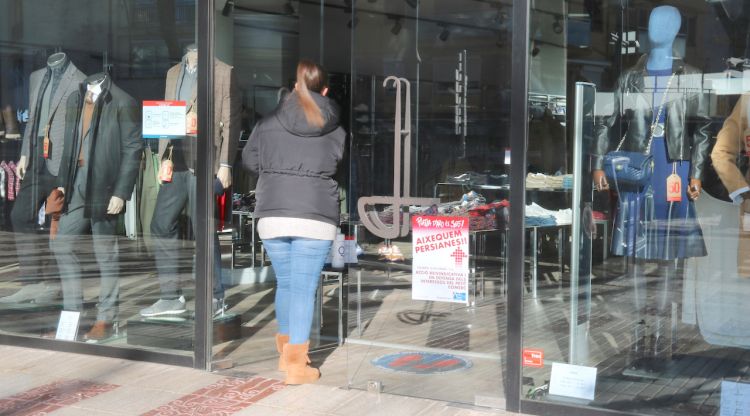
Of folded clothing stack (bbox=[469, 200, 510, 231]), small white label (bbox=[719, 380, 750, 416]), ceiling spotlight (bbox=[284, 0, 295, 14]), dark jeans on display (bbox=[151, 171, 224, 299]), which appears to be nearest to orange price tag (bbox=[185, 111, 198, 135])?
dark jeans on display (bbox=[151, 171, 224, 299])

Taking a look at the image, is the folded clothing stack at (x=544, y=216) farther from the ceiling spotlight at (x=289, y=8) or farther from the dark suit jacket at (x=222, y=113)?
the ceiling spotlight at (x=289, y=8)

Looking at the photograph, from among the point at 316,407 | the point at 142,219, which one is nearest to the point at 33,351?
the point at 142,219

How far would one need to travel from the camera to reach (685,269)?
4.54 m

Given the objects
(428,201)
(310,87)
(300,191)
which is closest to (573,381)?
(428,201)

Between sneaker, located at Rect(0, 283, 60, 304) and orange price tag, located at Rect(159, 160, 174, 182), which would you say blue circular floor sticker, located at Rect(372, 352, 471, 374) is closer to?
orange price tag, located at Rect(159, 160, 174, 182)

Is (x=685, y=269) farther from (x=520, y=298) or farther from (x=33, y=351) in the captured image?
(x=33, y=351)

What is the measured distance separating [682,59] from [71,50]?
385cm

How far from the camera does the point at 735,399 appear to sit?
415 centimetres

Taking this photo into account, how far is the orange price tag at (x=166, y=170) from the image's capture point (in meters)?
5.64

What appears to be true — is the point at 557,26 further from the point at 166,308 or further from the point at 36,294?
the point at 36,294

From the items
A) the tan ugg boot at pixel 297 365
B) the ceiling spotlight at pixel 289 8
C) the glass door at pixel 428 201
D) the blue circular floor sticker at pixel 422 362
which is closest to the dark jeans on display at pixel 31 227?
the tan ugg boot at pixel 297 365

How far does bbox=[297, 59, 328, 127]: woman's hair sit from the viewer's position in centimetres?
493

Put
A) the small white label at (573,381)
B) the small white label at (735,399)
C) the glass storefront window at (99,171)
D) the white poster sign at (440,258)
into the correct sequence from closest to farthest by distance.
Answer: the small white label at (735,399), the small white label at (573,381), the white poster sign at (440,258), the glass storefront window at (99,171)

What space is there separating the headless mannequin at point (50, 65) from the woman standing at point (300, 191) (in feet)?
6.08
